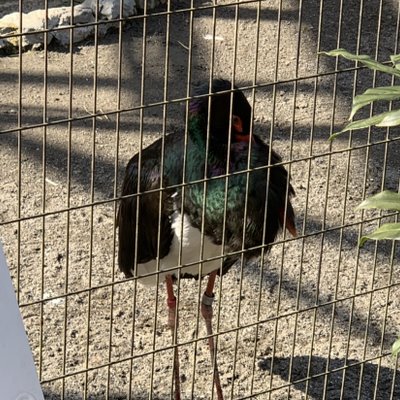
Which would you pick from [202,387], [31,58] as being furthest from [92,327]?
[31,58]

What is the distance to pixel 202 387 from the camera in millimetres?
4660

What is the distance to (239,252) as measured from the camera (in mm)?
3514

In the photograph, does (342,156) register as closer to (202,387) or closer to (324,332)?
(324,332)

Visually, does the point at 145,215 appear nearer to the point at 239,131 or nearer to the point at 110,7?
the point at 239,131

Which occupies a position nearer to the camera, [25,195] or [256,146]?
[256,146]

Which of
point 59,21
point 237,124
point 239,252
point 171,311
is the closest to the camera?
point 239,252

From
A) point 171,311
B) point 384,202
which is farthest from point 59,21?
point 384,202

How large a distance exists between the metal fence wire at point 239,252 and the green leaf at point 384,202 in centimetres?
32

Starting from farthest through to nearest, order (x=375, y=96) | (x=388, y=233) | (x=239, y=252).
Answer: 1. (x=239, y=252)
2. (x=388, y=233)
3. (x=375, y=96)

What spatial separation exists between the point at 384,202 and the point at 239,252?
1.86 ft

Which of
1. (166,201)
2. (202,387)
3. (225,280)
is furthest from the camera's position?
(225,280)

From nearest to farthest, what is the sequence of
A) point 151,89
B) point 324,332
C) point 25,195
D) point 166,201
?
point 166,201
point 324,332
point 25,195
point 151,89

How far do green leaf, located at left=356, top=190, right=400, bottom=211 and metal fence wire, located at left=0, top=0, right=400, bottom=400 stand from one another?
12.5 inches

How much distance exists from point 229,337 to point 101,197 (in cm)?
123
